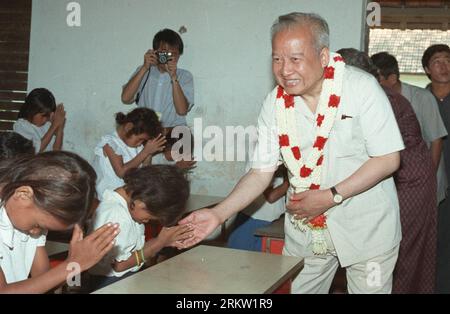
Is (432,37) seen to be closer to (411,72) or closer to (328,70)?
(411,72)

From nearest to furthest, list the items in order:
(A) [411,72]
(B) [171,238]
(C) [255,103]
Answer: (B) [171,238] → (C) [255,103] → (A) [411,72]

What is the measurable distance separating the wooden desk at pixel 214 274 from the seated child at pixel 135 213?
15.1 inches

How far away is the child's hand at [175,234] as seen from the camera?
221cm

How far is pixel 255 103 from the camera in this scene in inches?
189

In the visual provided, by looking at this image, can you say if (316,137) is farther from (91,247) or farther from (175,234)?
(91,247)

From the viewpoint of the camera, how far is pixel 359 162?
2.20 metres

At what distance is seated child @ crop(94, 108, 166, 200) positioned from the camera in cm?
399

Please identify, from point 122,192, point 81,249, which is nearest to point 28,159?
point 81,249

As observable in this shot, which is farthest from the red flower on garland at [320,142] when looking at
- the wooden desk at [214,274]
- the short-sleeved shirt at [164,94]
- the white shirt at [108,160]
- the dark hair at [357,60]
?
the short-sleeved shirt at [164,94]

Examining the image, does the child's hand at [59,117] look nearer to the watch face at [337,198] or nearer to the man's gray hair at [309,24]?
→ the man's gray hair at [309,24]

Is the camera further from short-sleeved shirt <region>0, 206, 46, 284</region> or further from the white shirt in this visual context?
short-sleeved shirt <region>0, 206, 46, 284</region>
